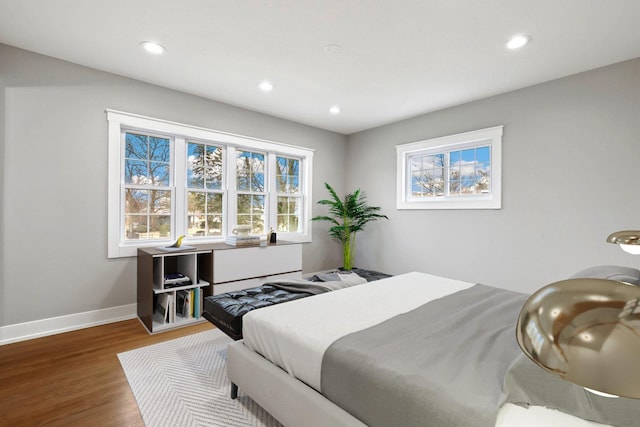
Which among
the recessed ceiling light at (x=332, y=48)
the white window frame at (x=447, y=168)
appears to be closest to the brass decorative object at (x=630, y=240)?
the recessed ceiling light at (x=332, y=48)

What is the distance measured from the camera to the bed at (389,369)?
1.01m

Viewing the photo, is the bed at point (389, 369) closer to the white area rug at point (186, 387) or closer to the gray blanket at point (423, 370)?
the gray blanket at point (423, 370)

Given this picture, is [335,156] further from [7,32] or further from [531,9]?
[7,32]

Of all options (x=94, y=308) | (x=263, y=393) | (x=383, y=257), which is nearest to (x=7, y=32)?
(x=94, y=308)

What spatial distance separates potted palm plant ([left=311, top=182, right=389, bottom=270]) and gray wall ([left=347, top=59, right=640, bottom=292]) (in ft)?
2.54

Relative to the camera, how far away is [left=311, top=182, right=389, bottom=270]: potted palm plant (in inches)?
200

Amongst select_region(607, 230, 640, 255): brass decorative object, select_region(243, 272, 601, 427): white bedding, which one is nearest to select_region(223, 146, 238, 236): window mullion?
select_region(243, 272, 601, 427): white bedding

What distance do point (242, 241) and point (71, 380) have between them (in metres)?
2.10

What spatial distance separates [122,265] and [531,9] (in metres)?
4.28

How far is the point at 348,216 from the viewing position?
5145 millimetres

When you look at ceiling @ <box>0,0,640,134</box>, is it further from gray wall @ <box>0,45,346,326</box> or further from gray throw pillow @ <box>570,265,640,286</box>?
gray throw pillow @ <box>570,265,640,286</box>

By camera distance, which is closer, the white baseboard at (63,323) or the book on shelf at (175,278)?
the white baseboard at (63,323)

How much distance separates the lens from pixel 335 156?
5539 millimetres

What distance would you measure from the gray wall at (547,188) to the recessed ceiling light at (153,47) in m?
3.37
